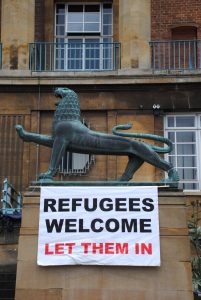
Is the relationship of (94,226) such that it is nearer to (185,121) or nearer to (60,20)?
(185,121)

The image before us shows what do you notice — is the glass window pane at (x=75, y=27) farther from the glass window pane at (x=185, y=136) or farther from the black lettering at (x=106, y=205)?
the black lettering at (x=106, y=205)

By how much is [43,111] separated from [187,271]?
10.4 m

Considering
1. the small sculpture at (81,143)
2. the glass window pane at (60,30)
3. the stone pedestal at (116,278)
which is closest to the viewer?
the stone pedestal at (116,278)

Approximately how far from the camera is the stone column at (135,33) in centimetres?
1862

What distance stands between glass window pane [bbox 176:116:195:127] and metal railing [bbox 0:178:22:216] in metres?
6.00

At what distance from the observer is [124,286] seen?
9062 millimetres

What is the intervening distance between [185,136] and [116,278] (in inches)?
396

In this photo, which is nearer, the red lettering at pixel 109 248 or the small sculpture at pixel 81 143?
the red lettering at pixel 109 248

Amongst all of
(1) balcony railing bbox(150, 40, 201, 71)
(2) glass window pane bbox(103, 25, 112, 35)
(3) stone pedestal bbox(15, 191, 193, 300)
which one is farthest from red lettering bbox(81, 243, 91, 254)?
(2) glass window pane bbox(103, 25, 112, 35)

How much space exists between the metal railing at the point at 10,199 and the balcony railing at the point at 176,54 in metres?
6.67

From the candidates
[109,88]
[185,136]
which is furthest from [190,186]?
[109,88]

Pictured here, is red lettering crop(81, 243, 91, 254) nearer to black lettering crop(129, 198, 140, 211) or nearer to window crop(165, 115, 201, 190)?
black lettering crop(129, 198, 140, 211)

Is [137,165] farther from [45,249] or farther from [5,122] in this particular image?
[5,122]

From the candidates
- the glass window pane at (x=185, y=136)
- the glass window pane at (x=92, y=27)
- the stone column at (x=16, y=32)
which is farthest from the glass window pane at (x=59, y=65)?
the glass window pane at (x=185, y=136)
